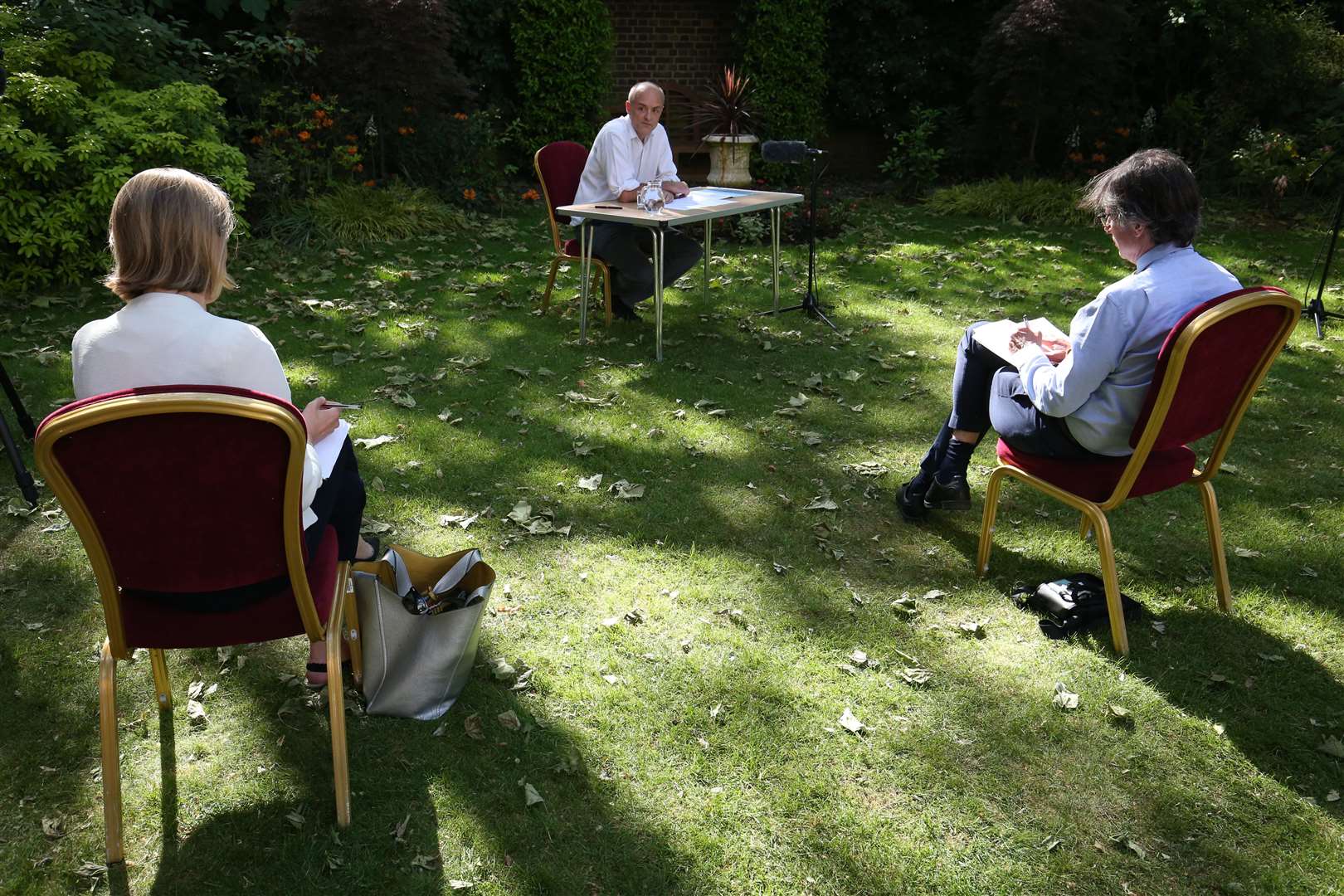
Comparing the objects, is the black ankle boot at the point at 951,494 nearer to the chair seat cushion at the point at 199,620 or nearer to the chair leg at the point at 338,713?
the chair leg at the point at 338,713

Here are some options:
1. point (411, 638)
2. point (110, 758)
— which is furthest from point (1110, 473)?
point (110, 758)

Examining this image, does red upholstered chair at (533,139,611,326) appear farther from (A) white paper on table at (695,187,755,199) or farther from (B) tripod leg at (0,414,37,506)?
(B) tripod leg at (0,414,37,506)

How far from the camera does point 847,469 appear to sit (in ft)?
14.0

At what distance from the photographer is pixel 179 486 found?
5.99 ft

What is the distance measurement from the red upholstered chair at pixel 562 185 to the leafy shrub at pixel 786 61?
244 inches

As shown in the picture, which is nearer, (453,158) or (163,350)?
(163,350)

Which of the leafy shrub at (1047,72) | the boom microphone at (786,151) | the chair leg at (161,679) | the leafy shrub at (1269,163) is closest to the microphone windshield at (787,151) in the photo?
the boom microphone at (786,151)

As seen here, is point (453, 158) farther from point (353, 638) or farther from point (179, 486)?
point (179, 486)

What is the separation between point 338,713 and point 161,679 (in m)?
0.78

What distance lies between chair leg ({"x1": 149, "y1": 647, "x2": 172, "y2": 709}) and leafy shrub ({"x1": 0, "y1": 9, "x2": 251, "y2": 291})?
4.93 m

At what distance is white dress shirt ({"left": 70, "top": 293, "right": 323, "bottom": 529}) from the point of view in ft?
6.68

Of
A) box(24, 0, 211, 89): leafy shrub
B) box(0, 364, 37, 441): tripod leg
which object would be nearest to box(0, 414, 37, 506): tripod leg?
box(0, 364, 37, 441): tripod leg

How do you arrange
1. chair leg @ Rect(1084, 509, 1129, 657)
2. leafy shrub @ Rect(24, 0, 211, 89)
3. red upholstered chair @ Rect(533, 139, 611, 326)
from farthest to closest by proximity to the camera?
leafy shrub @ Rect(24, 0, 211, 89), red upholstered chair @ Rect(533, 139, 611, 326), chair leg @ Rect(1084, 509, 1129, 657)

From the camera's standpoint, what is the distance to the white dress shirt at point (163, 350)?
2035 millimetres
